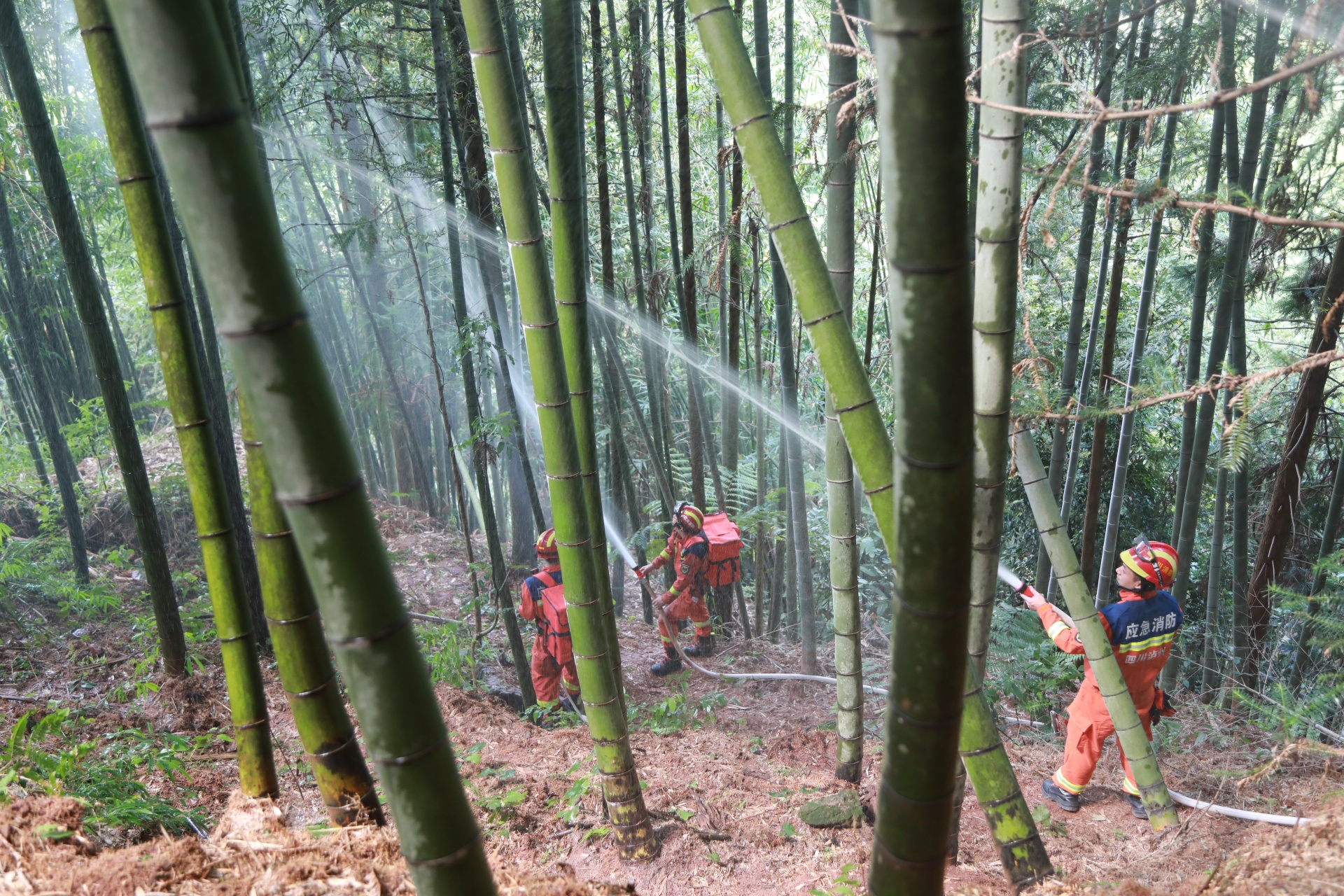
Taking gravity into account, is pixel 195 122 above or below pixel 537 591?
above

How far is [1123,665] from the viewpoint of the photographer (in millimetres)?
3533

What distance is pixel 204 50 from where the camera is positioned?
655mm

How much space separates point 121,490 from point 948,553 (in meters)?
9.05

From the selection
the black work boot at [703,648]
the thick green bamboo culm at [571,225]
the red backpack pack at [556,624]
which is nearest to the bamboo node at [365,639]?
the thick green bamboo culm at [571,225]

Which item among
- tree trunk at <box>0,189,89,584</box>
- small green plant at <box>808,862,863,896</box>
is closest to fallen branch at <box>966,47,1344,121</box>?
small green plant at <box>808,862,863,896</box>

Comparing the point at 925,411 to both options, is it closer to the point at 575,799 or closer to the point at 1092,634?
the point at 1092,634

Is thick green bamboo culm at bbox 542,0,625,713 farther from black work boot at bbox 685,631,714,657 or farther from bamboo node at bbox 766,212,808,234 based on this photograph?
black work boot at bbox 685,631,714,657

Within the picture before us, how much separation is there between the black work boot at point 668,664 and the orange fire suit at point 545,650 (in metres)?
0.83

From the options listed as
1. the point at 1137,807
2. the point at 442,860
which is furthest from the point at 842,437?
the point at 1137,807

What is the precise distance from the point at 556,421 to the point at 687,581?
4.01 metres

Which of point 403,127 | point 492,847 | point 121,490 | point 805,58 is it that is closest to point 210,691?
point 492,847

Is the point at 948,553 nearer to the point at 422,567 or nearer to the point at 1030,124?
the point at 1030,124

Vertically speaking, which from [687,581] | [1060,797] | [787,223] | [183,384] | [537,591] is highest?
[787,223]

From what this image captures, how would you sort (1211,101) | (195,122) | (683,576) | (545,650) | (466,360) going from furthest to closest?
1. (683,576)
2. (545,650)
3. (466,360)
4. (1211,101)
5. (195,122)
